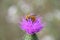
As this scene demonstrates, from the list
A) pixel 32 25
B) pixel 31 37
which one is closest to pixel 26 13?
pixel 32 25

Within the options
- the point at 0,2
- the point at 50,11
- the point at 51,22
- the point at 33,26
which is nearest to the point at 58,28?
the point at 51,22

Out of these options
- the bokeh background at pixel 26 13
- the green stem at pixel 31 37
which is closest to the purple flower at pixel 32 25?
the green stem at pixel 31 37

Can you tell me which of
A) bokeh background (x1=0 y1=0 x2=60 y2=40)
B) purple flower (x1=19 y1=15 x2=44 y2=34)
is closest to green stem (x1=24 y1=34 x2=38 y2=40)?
purple flower (x1=19 y1=15 x2=44 y2=34)

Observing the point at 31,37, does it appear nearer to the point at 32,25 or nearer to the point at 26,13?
the point at 32,25

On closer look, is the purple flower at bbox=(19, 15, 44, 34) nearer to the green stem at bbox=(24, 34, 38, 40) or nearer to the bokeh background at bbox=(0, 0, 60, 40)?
the green stem at bbox=(24, 34, 38, 40)

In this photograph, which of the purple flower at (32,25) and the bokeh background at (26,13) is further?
the bokeh background at (26,13)

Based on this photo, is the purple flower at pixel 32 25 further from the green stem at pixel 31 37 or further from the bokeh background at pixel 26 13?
the bokeh background at pixel 26 13

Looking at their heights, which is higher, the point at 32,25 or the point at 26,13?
the point at 26,13

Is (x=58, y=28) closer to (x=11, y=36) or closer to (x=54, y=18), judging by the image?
(x=54, y=18)
